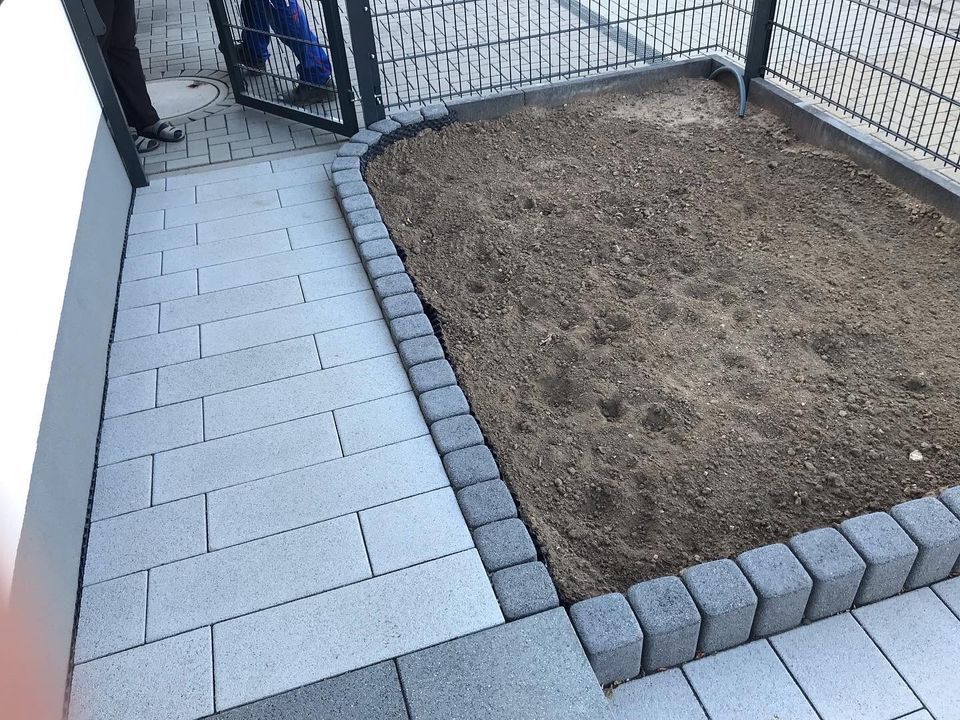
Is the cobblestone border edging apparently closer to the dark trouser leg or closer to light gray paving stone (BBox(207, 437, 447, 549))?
light gray paving stone (BBox(207, 437, 447, 549))

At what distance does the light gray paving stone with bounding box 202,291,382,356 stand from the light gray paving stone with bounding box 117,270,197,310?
1.34 feet

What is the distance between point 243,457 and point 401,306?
Result: 1.04 metres

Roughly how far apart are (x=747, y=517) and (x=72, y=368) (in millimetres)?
2671

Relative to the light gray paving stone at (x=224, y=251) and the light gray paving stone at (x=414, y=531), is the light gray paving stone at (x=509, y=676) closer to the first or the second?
the light gray paving stone at (x=414, y=531)

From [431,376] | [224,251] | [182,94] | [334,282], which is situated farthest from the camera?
[182,94]

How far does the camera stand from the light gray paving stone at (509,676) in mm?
2148

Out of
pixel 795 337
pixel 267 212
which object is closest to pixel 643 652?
pixel 795 337

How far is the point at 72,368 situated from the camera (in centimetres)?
312

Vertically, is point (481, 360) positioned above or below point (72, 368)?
below

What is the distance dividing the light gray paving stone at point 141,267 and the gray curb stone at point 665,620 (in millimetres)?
3175

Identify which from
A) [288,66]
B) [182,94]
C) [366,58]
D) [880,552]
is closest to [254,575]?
[880,552]

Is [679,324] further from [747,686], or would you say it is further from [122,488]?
[122,488]

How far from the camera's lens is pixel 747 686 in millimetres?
2281

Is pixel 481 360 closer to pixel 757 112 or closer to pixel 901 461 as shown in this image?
pixel 901 461
